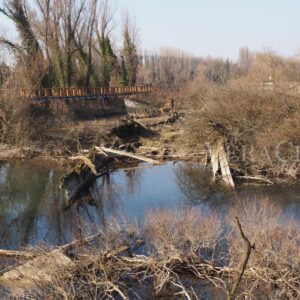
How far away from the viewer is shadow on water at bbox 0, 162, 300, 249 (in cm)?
1380

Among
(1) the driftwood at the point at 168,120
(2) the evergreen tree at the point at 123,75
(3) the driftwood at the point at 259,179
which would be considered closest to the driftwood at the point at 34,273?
(3) the driftwood at the point at 259,179

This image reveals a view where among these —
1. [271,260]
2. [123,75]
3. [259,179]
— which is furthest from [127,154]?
[123,75]

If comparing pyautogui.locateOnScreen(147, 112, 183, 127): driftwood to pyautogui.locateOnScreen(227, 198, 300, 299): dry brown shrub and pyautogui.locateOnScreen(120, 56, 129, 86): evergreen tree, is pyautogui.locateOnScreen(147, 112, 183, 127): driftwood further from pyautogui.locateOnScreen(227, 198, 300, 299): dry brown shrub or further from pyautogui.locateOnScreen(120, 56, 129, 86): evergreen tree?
pyautogui.locateOnScreen(227, 198, 300, 299): dry brown shrub

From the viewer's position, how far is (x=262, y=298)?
8.94 meters

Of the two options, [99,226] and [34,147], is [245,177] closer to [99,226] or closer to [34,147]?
[99,226]

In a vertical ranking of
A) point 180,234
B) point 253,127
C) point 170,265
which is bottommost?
point 170,265

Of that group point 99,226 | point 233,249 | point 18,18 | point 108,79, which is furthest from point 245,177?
point 108,79

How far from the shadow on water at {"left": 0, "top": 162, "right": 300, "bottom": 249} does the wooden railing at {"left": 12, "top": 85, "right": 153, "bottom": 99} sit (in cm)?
949

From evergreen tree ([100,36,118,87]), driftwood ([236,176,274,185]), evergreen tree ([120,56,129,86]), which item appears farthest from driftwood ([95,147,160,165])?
evergreen tree ([120,56,129,86])

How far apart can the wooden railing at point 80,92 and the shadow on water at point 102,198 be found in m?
9.49

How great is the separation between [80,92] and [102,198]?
22.2 metres

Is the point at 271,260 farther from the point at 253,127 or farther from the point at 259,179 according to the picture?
the point at 253,127

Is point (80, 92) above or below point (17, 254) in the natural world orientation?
above

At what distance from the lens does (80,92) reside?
37938 millimetres
